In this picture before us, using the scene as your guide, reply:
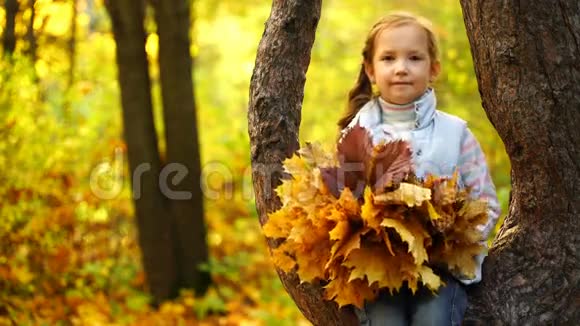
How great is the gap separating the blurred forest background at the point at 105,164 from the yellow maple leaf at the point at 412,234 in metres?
0.42

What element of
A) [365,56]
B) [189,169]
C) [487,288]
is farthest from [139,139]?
[487,288]

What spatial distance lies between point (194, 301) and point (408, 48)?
4.18 meters

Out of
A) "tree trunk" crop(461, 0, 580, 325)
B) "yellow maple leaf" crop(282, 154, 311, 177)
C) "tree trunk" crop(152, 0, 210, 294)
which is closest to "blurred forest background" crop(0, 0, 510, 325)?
"yellow maple leaf" crop(282, 154, 311, 177)

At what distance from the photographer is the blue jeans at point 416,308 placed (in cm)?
268

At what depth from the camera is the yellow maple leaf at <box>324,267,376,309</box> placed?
8.64ft

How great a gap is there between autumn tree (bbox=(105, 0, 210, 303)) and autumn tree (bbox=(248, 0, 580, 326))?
3.73 meters

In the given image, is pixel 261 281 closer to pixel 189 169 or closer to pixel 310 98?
pixel 189 169

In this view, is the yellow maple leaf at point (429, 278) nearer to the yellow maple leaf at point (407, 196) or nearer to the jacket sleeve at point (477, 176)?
the yellow maple leaf at point (407, 196)

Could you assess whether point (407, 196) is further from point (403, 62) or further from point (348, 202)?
point (403, 62)

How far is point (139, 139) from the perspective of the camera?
670 centimetres

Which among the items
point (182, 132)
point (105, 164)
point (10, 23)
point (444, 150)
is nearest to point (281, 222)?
point (444, 150)

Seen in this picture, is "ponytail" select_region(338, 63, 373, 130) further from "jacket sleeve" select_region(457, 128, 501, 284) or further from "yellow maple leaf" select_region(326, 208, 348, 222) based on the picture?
"yellow maple leaf" select_region(326, 208, 348, 222)

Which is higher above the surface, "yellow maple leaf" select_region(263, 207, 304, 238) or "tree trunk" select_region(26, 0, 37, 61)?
"tree trunk" select_region(26, 0, 37, 61)

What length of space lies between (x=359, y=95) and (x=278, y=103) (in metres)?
0.51
